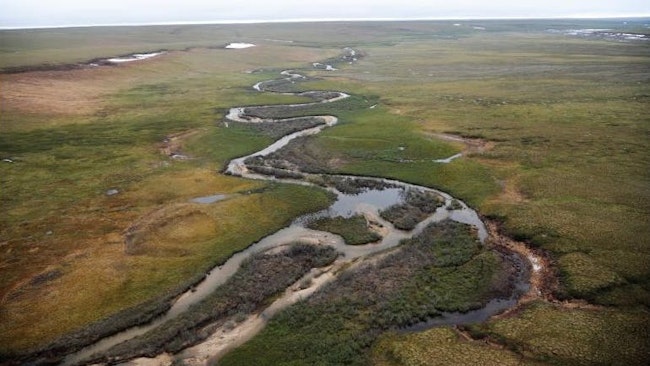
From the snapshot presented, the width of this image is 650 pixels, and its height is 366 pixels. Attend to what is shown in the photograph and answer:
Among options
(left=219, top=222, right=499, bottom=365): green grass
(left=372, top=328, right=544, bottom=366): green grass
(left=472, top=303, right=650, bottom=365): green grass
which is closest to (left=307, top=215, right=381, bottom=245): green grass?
(left=219, top=222, right=499, bottom=365): green grass

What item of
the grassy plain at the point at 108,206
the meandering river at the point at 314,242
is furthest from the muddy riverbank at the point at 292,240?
the grassy plain at the point at 108,206

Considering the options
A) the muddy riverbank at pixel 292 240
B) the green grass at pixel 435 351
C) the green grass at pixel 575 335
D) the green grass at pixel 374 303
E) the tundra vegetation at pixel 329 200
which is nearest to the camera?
the green grass at pixel 575 335

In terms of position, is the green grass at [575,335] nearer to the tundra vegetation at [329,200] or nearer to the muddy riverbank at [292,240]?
the tundra vegetation at [329,200]

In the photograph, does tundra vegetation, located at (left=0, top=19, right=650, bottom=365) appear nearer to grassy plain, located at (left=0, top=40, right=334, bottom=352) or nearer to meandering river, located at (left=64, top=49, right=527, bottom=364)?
grassy plain, located at (left=0, top=40, right=334, bottom=352)

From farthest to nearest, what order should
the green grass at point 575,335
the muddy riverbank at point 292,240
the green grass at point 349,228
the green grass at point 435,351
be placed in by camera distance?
1. the green grass at point 349,228
2. the muddy riverbank at point 292,240
3. the green grass at point 435,351
4. the green grass at point 575,335

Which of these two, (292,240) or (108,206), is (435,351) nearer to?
(292,240)

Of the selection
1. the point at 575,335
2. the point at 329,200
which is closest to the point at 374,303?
the point at 575,335
